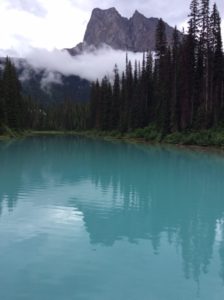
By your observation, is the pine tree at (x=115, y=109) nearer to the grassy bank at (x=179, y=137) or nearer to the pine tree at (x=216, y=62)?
the grassy bank at (x=179, y=137)

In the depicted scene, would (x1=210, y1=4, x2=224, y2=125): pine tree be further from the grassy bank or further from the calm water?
the calm water

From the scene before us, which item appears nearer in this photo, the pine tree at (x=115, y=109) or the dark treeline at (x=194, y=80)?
the dark treeline at (x=194, y=80)

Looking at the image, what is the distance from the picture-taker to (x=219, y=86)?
53312mm

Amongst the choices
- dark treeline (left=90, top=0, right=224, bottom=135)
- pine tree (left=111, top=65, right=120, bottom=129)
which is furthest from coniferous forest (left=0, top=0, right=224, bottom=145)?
pine tree (left=111, top=65, right=120, bottom=129)

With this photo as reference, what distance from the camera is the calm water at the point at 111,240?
7445 mm

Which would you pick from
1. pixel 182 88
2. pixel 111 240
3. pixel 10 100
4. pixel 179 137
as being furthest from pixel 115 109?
pixel 111 240

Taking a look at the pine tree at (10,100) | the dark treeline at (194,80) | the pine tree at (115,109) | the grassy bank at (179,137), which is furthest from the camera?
the pine tree at (115,109)

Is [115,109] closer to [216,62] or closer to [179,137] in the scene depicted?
[216,62]

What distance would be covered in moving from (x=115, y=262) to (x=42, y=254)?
66.5 inches

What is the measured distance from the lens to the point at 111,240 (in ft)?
34.0

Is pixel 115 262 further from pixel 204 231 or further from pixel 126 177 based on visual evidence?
pixel 126 177

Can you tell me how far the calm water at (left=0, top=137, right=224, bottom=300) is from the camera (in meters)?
7.45

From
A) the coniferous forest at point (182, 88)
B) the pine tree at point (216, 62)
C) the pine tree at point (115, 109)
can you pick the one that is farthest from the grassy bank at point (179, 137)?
the pine tree at point (115, 109)

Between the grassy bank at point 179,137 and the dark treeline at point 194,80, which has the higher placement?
the dark treeline at point 194,80
